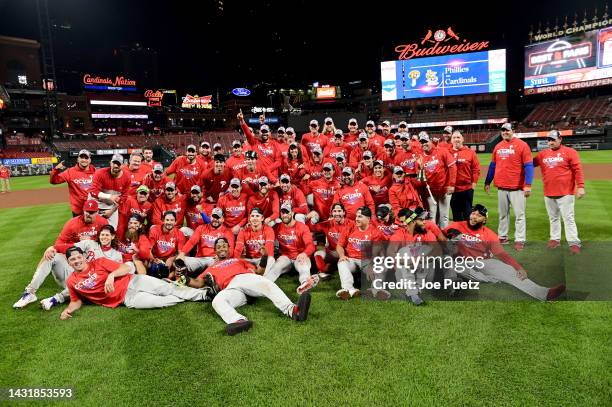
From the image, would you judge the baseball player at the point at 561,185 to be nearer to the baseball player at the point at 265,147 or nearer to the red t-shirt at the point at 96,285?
the baseball player at the point at 265,147

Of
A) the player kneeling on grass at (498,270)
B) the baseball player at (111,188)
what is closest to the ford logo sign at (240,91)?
the baseball player at (111,188)

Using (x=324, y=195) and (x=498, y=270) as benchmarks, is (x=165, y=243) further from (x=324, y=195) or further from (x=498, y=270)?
(x=498, y=270)

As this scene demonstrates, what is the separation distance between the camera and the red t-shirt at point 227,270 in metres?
5.98

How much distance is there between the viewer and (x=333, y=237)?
7.41 m

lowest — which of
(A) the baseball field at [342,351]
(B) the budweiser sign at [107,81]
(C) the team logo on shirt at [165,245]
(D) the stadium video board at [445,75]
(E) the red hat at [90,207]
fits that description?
(A) the baseball field at [342,351]

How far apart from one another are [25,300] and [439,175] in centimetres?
828

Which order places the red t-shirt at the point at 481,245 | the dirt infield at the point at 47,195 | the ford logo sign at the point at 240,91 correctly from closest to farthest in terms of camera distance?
the red t-shirt at the point at 481,245
the dirt infield at the point at 47,195
the ford logo sign at the point at 240,91

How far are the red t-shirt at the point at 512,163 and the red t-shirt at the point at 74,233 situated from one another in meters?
8.42

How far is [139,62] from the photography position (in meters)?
89.7

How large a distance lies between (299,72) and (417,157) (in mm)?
58554

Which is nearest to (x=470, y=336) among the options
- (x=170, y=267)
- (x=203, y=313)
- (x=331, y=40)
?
(x=203, y=313)

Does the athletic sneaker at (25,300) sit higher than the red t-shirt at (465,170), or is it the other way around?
the red t-shirt at (465,170)

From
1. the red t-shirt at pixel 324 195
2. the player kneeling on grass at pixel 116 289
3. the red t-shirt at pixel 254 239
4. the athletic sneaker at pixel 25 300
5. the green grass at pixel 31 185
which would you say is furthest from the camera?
the green grass at pixel 31 185

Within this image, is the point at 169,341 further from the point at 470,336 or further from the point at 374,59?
the point at 374,59
